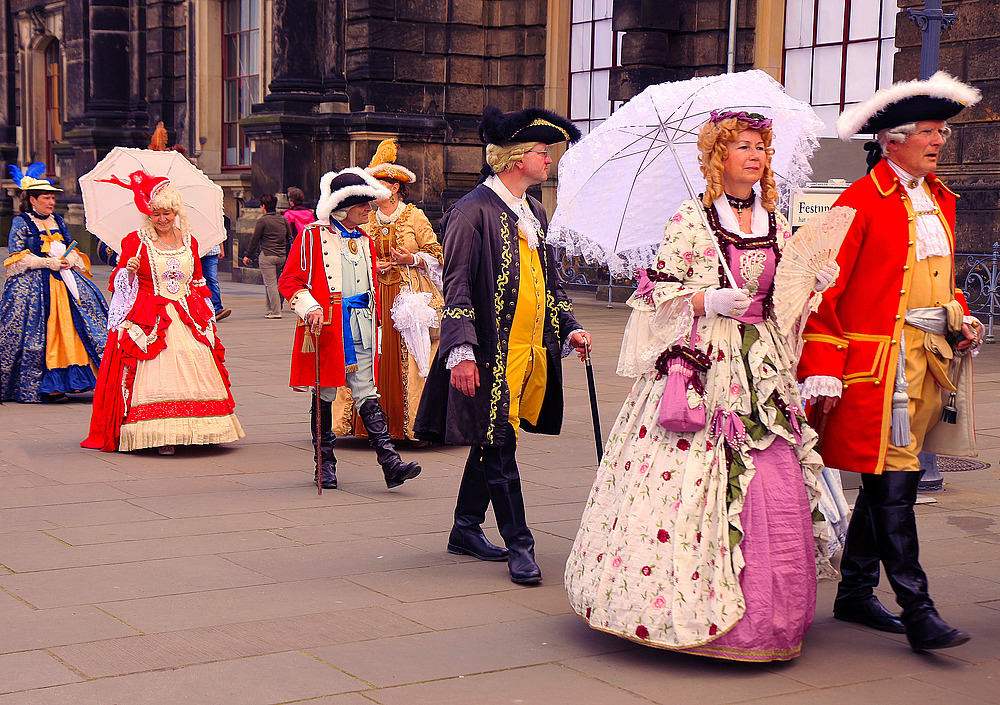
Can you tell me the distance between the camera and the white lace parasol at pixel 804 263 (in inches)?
171

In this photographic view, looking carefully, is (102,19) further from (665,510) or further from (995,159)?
(665,510)

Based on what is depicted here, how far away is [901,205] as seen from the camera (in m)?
4.54

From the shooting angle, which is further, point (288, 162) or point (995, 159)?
point (288, 162)

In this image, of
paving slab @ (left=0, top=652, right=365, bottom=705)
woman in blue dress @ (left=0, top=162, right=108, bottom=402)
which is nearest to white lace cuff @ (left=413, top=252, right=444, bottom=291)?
woman in blue dress @ (left=0, top=162, right=108, bottom=402)

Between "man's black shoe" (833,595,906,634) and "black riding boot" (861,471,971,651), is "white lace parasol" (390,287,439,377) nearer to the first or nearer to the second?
"man's black shoe" (833,595,906,634)

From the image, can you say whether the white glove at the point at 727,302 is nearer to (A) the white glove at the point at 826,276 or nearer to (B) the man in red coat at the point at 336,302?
(A) the white glove at the point at 826,276

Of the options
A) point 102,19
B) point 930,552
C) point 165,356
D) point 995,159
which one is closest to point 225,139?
point 102,19

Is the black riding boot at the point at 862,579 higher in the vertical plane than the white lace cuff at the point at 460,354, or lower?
lower

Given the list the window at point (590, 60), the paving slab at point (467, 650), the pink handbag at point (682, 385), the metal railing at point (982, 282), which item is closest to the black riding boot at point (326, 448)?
the paving slab at point (467, 650)

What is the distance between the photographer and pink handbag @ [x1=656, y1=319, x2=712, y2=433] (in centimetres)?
431

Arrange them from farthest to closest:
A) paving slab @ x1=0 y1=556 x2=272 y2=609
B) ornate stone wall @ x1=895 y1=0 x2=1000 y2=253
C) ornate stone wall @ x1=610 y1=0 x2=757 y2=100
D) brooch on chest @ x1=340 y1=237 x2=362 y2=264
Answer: ornate stone wall @ x1=610 y1=0 x2=757 y2=100
ornate stone wall @ x1=895 y1=0 x2=1000 y2=253
brooch on chest @ x1=340 y1=237 x2=362 y2=264
paving slab @ x1=0 y1=556 x2=272 y2=609

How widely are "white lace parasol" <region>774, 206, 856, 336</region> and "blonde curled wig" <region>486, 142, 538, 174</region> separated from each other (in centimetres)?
132

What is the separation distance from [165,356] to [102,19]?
68.4 feet

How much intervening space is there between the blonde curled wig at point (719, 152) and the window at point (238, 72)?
20.3 meters
